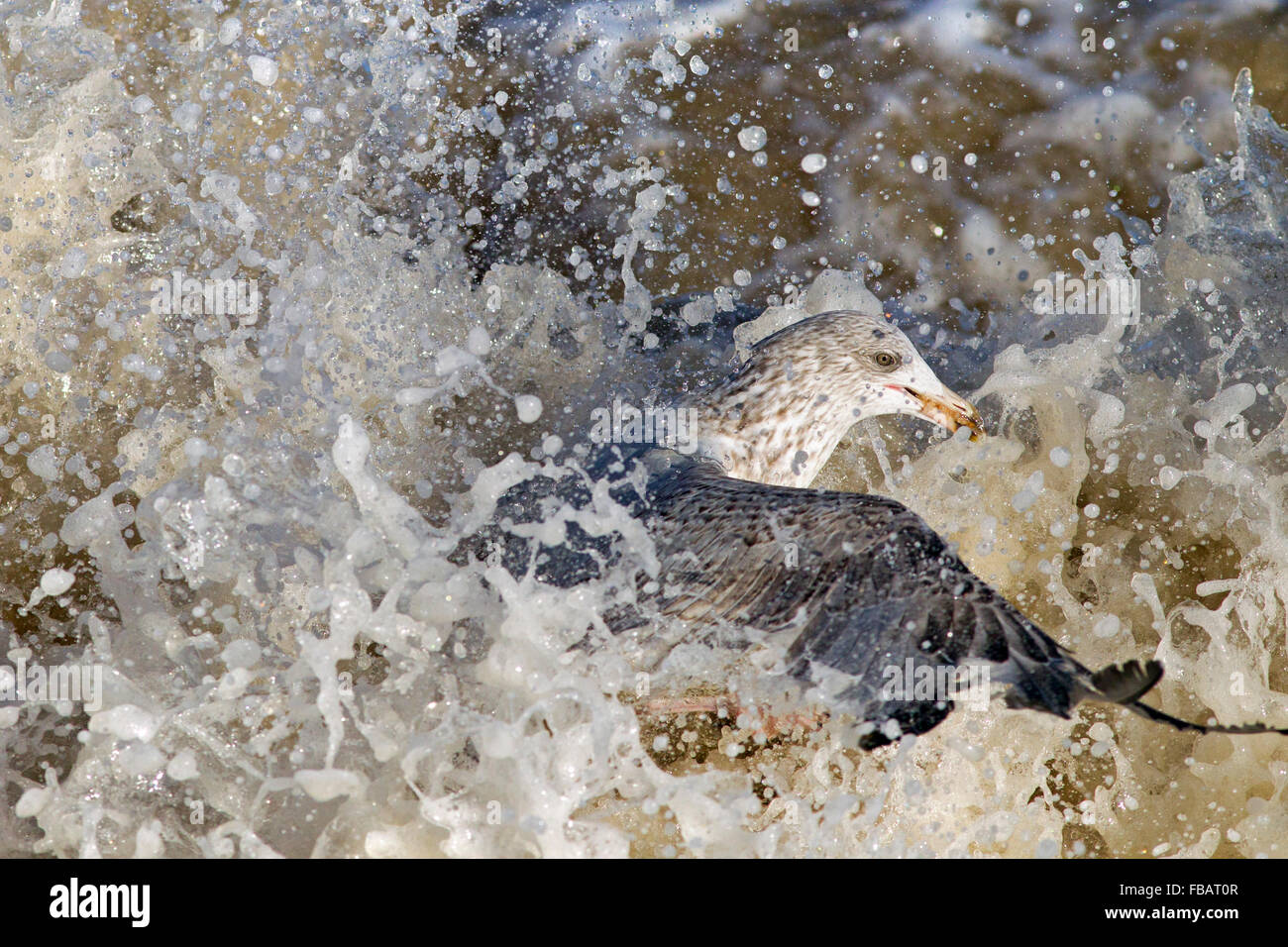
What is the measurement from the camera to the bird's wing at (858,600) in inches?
93.4

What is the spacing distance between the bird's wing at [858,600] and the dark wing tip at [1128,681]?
99 mm

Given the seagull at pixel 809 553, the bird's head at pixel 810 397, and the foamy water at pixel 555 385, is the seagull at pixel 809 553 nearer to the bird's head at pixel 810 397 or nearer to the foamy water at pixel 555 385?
the bird's head at pixel 810 397

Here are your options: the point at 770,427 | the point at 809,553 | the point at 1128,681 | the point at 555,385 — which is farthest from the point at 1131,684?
the point at 555,385

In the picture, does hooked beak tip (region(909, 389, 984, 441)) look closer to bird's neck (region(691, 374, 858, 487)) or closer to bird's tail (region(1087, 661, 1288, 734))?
bird's neck (region(691, 374, 858, 487))

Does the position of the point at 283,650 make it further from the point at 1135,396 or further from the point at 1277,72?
the point at 1277,72

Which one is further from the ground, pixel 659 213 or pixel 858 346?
pixel 659 213

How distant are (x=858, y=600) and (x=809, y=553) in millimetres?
195

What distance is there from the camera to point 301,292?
4.50 metres

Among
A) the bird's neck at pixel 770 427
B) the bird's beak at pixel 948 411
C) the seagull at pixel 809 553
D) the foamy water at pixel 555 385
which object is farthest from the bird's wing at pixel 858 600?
the bird's beak at pixel 948 411

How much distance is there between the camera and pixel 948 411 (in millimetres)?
3883

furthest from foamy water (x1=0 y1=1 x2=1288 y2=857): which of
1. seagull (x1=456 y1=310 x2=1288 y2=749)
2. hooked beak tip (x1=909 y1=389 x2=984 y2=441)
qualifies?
hooked beak tip (x1=909 y1=389 x2=984 y2=441)

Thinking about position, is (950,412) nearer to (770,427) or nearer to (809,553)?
(770,427)

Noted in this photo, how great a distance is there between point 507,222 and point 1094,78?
329 centimetres

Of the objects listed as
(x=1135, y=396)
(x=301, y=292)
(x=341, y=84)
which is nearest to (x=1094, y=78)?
(x=1135, y=396)
